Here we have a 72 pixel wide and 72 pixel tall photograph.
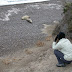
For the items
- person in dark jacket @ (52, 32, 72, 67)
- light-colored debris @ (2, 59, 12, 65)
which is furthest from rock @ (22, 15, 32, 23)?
person in dark jacket @ (52, 32, 72, 67)

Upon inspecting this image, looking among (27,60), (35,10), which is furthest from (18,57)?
(35,10)

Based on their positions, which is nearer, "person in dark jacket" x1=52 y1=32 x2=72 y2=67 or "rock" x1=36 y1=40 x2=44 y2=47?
"person in dark jacket" x1=52 y1=32 x2=72 y2=67

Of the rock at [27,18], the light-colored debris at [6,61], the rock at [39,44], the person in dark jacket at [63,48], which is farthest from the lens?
the rock at [27,18]

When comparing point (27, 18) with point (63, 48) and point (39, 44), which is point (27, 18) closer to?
point (39, 44)

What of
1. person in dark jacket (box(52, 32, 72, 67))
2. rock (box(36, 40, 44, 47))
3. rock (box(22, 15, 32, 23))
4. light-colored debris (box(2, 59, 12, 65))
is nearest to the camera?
person in dark jacket (box(52, 32, 72, 67))

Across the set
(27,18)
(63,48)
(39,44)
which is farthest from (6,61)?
(27,18)

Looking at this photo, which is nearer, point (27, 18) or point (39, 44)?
point (39, 44)

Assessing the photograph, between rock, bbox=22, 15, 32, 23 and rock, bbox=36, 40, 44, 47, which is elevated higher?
rock, bbox=22, 15, 32, 23

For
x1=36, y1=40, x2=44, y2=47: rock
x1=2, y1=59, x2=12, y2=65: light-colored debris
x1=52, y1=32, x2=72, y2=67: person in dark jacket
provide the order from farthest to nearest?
x1=36, y1=40, x2=44, y2=47: rock, x1=2, y1=59, x2=12, y2=65: light-colored debris, x1=52, y1=32, x2=72, y2=67: person in dark jacket

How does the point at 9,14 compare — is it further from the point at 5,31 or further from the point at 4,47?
the point at 4,47

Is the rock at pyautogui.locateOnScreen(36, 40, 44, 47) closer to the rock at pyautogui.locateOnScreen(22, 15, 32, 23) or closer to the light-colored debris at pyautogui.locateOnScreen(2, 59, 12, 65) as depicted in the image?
the light-colored debris at pyautogui.locateOnScreen(2, 59, 12, 65)

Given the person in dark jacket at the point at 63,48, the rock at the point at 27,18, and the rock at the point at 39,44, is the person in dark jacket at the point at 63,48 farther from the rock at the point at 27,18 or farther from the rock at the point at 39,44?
the rock at the point at 27,18

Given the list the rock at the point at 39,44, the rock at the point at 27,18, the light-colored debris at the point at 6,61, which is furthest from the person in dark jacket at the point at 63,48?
the rock at the point at 27,18

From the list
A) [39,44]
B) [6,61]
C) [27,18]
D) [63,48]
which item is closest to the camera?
[63,48]
